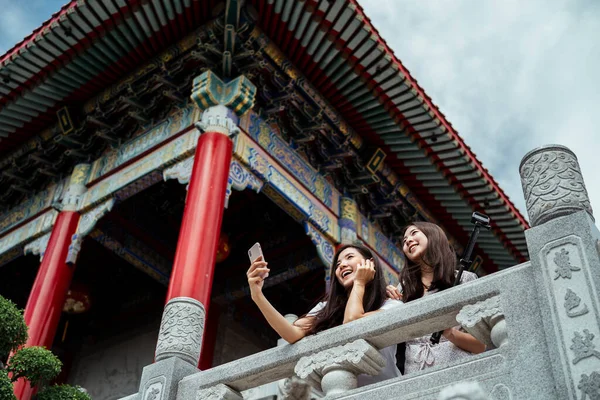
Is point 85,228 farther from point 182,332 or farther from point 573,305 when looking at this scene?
point 573,305

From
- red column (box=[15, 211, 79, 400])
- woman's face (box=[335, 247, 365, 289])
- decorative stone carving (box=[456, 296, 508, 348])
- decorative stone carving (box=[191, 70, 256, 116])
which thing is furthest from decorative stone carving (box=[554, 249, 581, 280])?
red column (box=[15, 211, 79, 400])

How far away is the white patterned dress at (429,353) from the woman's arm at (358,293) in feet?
1.03

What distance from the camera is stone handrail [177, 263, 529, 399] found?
10.3ft

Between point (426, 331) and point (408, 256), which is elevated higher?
point (408, 256)

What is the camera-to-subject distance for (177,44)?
330 inches

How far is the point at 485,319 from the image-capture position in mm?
3066

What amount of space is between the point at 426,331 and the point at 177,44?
6.08 metres

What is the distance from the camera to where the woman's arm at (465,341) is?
130 inches

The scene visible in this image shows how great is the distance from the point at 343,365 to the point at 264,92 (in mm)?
5616

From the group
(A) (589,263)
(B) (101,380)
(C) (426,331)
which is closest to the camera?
(A) (589,263)

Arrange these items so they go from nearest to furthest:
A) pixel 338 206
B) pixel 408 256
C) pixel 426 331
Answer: pixel 426 331 → pixel 408 256 → pixel 338 206

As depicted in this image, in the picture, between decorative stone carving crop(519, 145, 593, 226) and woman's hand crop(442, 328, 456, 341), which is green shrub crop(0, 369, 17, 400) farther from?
decorative stone carving crop(519, 145, 593, 226)

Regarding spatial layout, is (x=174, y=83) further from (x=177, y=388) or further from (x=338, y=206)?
(x=177, y=388)

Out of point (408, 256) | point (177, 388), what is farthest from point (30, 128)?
point (408, 256)
